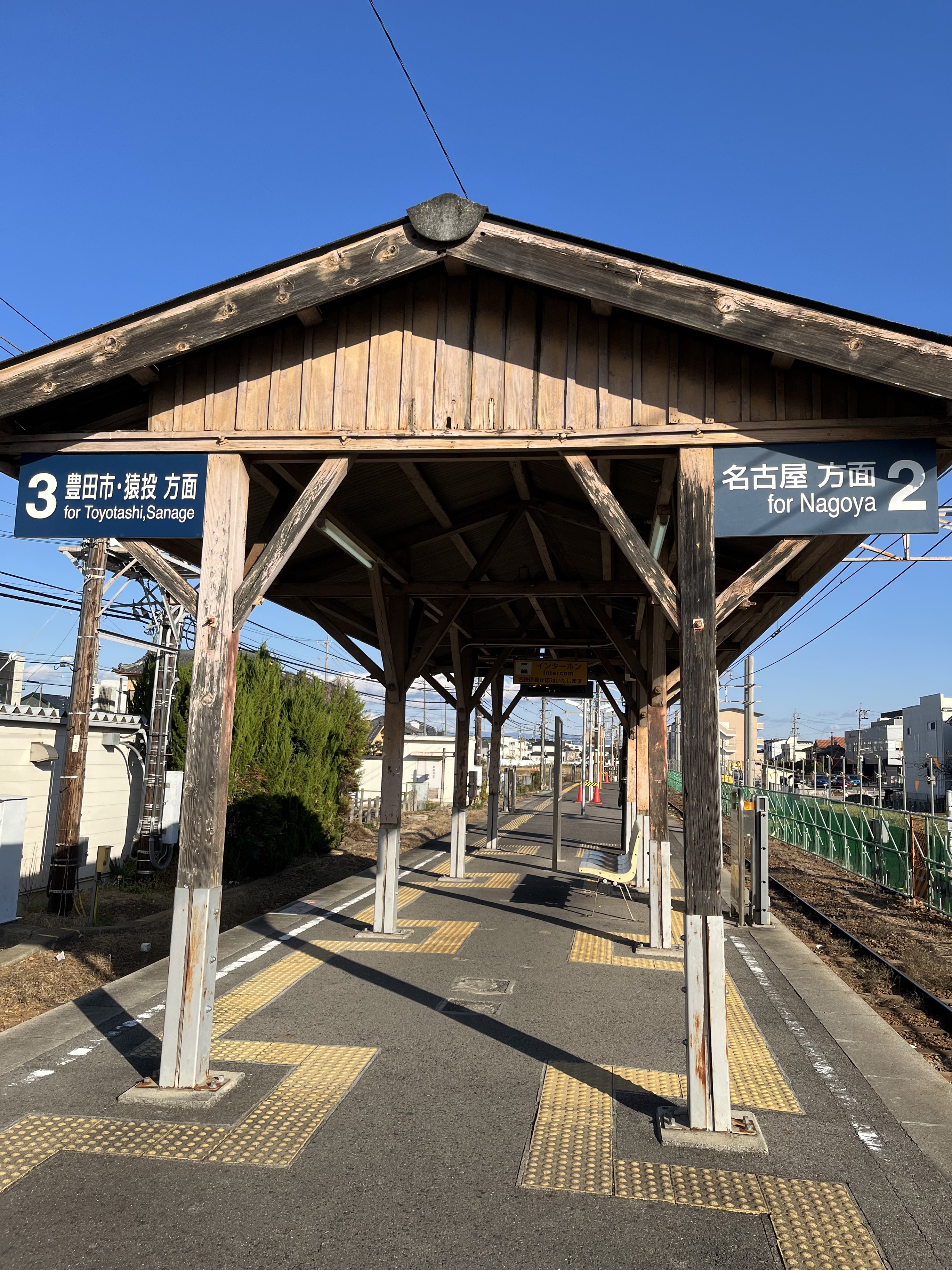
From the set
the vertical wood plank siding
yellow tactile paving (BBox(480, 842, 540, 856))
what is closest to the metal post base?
the vertical wood plank siding

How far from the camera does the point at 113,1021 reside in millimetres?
5789

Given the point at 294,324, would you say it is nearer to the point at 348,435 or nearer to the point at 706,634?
the point at 348,435

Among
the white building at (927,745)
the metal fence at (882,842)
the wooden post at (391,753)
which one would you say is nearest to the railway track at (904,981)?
the metal fence at (882,842)

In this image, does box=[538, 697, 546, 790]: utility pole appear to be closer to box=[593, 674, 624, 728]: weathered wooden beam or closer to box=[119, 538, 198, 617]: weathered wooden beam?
box=[593, 674, 624, 728]: weathered wooden beam

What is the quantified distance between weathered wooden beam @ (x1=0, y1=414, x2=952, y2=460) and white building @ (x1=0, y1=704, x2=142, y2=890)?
10.3m

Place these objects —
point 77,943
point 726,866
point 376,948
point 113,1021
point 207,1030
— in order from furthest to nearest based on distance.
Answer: point 726,866, point 77,943, point 376,948, point 113,1021, point 207,1030

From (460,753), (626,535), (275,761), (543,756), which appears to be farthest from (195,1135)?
(543,756)

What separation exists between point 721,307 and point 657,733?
18.5ft

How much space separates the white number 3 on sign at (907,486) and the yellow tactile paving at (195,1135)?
14.0ft

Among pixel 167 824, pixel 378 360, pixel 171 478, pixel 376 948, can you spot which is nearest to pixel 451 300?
pixel 378 360

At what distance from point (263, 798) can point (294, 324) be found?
13801 mm

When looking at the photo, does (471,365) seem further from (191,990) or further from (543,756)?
(543,756)

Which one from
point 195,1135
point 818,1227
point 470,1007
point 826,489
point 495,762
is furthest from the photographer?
point 495,762

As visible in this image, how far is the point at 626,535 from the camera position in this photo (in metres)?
4.95
